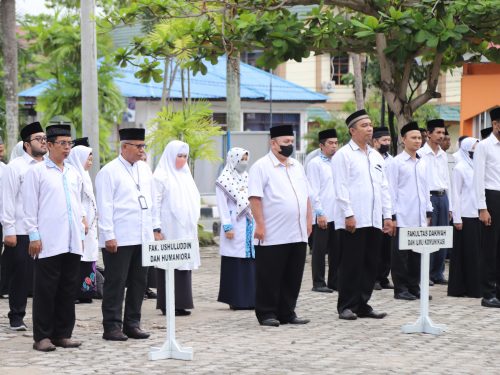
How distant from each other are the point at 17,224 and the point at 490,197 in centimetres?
530

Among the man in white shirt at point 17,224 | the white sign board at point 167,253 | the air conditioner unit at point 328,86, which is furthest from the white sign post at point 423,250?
the air conditioner unit at point 328,86

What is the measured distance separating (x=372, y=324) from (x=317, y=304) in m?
1.87

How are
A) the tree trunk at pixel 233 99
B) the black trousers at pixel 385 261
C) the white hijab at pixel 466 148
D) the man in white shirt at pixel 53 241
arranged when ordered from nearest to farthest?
the man in white shirt at pixel 53 241
the white hijab at pixel 466 148
the black trousers at pixel 385 261
the tree trunk at pixel 233 99

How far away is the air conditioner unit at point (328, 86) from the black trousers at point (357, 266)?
42913 millimetres

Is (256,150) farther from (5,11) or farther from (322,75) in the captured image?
(322,75)

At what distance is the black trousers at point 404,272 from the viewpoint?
14234 millimetres

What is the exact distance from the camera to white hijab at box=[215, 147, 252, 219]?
44.4 feet

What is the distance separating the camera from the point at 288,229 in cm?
1194

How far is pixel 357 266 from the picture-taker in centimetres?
1223

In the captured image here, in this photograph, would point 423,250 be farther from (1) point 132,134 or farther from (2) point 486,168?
(1) point 132,134

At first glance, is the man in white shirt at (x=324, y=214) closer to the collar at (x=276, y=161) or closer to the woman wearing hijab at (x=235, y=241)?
the woman wearing hijab at (x=235, y=241)

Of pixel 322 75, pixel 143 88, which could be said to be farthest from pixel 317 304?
pixel 322 75

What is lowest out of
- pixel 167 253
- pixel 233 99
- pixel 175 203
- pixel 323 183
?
pixel 167 253

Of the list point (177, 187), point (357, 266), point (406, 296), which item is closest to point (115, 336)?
point (177, 187)
